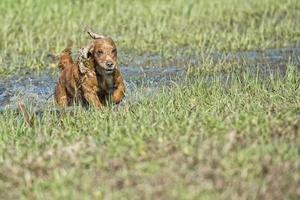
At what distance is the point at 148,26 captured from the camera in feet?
46.9

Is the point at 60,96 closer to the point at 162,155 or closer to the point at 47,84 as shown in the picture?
the point at 47,84

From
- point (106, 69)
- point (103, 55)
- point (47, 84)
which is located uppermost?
point (103, 55)

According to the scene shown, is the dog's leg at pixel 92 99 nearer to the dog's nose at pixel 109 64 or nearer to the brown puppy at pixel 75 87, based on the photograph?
the brown puppy at pixel 75 87

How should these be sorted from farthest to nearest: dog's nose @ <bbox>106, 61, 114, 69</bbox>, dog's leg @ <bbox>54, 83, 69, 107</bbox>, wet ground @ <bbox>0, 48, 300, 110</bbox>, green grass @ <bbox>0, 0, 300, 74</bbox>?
green grass @ <bbox>0, 0, 300, 74</bbox> < wet ground @ <bbox>0, 48, 300, 110</bbox> < dog's leg @ <bbox>54, 83, 69, 107</bbox> < dog's nose @ <bbox>106, 61, 114, 69</bbox>

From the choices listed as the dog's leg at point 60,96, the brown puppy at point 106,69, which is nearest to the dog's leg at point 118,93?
the brown puppy at point 106,69

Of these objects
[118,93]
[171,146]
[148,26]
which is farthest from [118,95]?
[148,26]

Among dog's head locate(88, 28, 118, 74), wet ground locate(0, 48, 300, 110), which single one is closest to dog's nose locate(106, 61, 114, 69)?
dog's head locate(88, 28, 118, 74)

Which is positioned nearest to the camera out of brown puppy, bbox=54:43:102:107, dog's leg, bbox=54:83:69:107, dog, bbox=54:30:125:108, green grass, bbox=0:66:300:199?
green grass, bbox=0:66:300:199

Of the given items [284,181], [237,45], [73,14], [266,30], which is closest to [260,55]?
[237,45]

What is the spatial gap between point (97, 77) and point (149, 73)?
2397 millimetres

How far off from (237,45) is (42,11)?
4316 millimetres

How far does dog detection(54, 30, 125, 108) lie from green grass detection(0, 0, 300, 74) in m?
2.82

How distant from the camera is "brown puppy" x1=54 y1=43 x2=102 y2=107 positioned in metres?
8.73

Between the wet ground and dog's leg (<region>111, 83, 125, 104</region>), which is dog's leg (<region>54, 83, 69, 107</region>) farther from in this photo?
dog's leg (<region>111, 83, 125, 104</region>)
